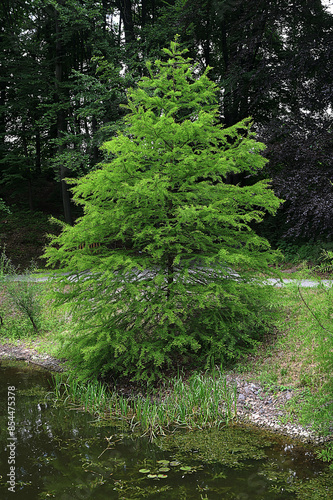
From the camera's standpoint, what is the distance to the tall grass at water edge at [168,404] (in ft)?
17.7

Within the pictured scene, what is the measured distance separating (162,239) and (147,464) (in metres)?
2.76

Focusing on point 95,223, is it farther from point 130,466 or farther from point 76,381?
point 130,466

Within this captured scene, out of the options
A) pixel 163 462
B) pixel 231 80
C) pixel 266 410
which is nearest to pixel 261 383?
pixel 266 410

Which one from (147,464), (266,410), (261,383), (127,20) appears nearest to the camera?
(147,464)

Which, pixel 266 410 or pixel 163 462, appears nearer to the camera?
pixel 163 462

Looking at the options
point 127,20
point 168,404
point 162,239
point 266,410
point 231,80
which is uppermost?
point 127,20

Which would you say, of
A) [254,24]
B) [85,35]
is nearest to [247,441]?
[254,24]

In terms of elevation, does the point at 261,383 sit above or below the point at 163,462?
above

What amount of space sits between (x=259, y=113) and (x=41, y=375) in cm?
1339

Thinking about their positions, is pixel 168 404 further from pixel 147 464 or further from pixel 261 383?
pixel 261 383

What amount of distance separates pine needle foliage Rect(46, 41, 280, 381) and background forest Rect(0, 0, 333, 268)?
13.7 ft

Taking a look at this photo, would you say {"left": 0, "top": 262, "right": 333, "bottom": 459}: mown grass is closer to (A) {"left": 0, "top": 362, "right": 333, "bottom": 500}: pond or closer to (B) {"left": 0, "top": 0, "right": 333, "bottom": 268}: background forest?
(A) {"left": 0, "top": 362, "right": 333, "bottom": 500}: pond

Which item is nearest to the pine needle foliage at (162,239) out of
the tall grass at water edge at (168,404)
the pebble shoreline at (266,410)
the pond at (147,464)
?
the tall grass at water edge at (168,404)

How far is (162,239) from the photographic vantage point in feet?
18.8
